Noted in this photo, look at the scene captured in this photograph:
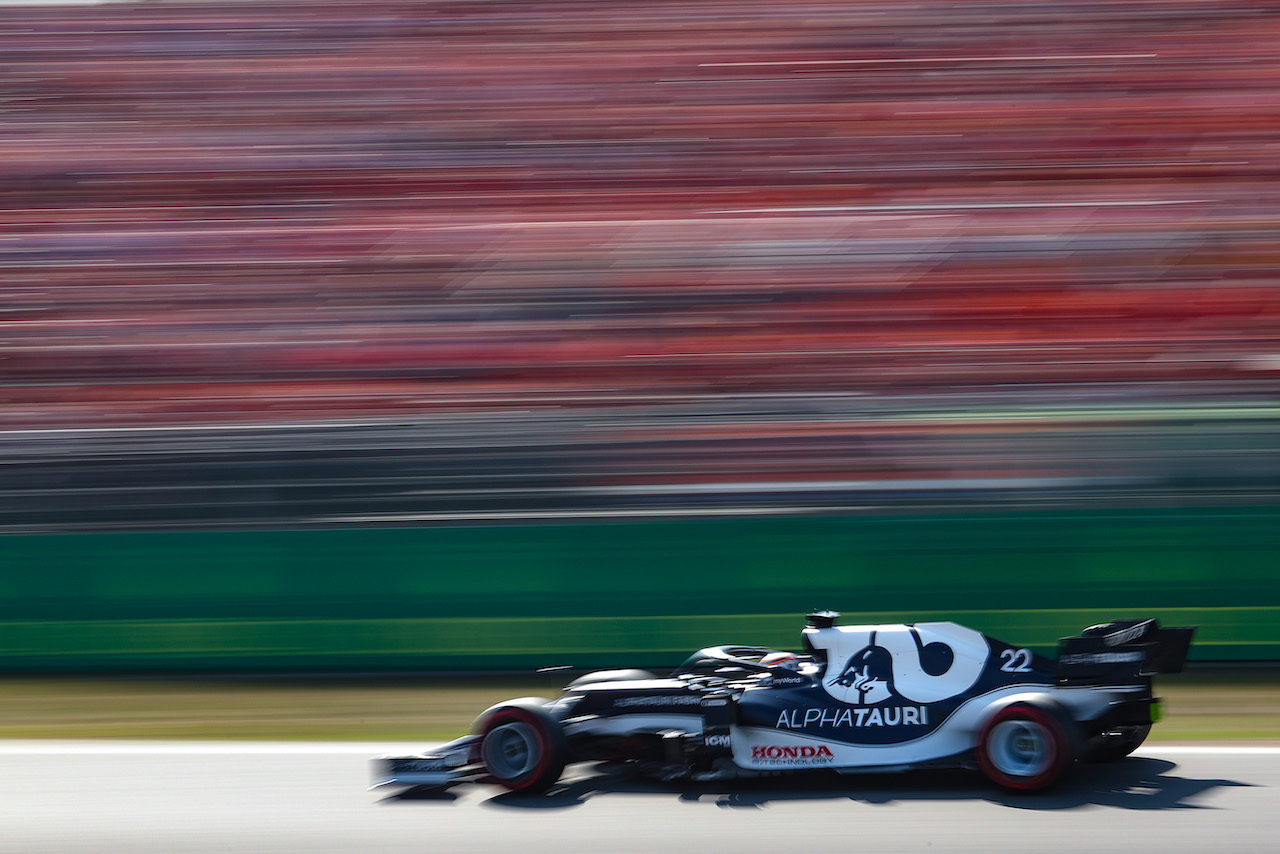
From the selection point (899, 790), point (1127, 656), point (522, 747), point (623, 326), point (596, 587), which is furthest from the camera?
point (623, 326)

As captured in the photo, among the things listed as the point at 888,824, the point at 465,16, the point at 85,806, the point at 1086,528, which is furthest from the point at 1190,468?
the point at 465,16

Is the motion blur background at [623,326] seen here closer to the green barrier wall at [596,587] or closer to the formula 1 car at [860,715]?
the green barrier wall at [596,587]

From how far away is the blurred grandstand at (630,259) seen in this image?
971 centimetres

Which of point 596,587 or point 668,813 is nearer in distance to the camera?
point 668,813

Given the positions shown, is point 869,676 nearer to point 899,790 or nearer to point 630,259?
point 899,790

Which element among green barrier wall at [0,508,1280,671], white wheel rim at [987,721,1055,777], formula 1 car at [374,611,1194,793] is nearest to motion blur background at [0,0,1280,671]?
green barrier wall at [0,508,1280,671]

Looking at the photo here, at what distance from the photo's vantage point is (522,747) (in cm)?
562

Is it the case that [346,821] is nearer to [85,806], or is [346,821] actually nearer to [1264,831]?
[85,806]

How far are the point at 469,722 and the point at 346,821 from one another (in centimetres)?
195

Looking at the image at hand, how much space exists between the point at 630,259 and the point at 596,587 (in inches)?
237

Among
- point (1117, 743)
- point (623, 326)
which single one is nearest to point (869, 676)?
point (1117, 743)

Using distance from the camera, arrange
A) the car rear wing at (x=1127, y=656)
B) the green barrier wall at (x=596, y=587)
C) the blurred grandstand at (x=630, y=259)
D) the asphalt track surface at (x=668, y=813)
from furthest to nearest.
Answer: the blurred grandstand at (x=630, y=259)
the green barrier wall at (x=596, y=587)
the car rear wing at (x=1127, y=656)
the asphalt track surface at (x=668, y=813)

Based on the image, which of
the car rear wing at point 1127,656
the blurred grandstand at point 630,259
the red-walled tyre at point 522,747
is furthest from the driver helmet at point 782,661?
the blurred grandstand at point 630,259

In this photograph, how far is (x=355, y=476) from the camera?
31.0ft
